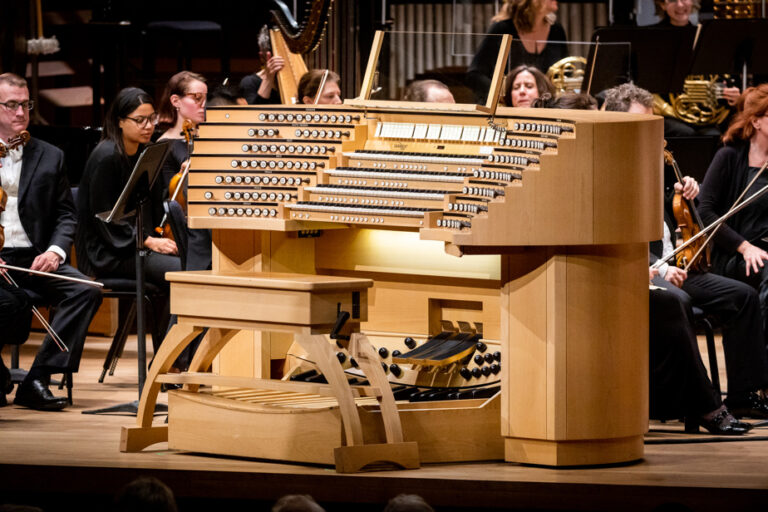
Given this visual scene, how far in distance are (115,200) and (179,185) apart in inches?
15.0

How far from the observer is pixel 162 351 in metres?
4.35

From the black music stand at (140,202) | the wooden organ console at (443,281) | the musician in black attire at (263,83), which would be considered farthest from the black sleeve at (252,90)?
the wooden organ console at (443,281)

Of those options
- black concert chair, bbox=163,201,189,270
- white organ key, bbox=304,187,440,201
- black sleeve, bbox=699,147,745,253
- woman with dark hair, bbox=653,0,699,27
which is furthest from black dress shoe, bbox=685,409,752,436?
woman with dark hair, bbox=653,0,699,27

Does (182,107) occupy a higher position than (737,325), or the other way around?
(182,107)

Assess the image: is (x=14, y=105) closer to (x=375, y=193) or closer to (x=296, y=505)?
(x=375, y=193)

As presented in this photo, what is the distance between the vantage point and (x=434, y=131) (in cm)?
458

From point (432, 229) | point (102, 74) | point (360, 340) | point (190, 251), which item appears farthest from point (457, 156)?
point (102, 74)

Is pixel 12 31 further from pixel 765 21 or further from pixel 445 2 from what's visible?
pixel 765 21

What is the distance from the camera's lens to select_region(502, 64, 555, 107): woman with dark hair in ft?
20.3

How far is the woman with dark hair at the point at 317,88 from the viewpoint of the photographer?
6121 millimetres

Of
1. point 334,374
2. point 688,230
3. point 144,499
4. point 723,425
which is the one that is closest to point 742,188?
point 688,230

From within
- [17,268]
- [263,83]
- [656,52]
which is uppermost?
[656,52]

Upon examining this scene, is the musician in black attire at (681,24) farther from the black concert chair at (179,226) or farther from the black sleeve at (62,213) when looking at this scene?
the black sleeve at (62,213)

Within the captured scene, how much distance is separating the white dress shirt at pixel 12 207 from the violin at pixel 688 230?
2518 mm
